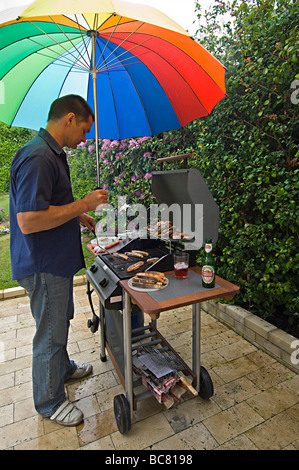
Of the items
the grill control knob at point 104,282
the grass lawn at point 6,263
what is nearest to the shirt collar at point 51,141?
the grill control knob at point 104,282

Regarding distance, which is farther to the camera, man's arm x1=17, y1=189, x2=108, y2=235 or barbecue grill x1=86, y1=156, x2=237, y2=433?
barbecue grill x1=86, y1=156, x2=237, y2=433

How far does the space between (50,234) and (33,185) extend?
0.33m

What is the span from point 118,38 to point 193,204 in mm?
1279

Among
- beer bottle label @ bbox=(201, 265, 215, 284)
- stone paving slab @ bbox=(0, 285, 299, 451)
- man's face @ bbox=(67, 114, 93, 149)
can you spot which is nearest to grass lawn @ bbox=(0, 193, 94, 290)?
stone paving slab @ bbox=(0, 285, 299, 451)

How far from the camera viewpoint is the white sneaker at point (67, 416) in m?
1.85

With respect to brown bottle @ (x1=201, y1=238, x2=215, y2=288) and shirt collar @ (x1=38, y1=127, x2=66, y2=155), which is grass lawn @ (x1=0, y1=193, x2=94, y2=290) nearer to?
shirt collar @ (x1=38, y1=127, x2=66, y2=155)

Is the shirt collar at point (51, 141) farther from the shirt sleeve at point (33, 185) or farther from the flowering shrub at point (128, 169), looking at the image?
the flowering shrub at point (128, 169)

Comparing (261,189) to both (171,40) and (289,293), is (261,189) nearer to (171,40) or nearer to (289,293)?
(289,293)

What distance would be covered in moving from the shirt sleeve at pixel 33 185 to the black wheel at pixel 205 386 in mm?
1638

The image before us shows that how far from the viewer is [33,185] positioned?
1484 mm

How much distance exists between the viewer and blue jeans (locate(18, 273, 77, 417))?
5.64 feet

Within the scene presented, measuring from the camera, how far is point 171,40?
1.71 meters

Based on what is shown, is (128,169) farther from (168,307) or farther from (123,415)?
(123,415)

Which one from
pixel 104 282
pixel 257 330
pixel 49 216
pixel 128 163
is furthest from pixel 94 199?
pixel 128 163
